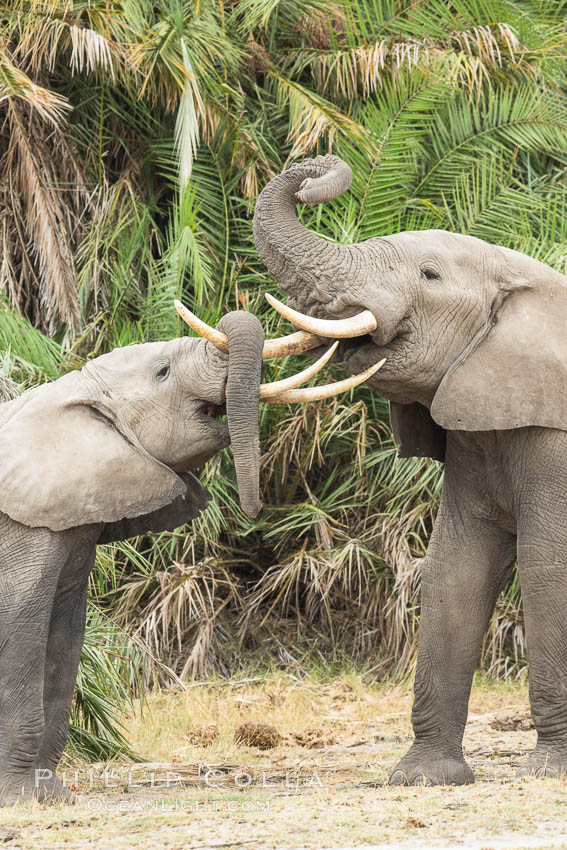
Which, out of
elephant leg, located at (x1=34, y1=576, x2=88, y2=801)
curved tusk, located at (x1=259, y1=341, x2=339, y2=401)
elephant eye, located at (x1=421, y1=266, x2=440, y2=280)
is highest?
elephant eye, located at (x1=421, y1=266, x2=440, y2=280)

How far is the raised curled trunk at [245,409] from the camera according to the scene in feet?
18.5

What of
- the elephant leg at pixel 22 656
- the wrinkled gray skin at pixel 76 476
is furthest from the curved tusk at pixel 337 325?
the elephant leg at pixel 22 656

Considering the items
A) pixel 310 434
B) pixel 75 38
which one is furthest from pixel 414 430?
pixel 75 38

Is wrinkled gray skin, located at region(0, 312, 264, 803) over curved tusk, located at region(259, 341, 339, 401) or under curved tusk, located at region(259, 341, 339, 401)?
under

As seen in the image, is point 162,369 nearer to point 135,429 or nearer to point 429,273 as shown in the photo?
point 135,429

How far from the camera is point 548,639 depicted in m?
6.11

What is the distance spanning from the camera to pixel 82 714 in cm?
761

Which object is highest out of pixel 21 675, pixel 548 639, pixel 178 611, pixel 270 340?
pixel 270 340

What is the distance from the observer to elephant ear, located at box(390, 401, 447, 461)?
6.77m

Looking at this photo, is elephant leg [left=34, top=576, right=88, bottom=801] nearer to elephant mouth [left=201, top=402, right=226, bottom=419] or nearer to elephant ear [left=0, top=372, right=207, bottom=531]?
elephant ear [left=0, top=372, right=207, bottom=531]

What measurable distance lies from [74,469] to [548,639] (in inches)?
85.4

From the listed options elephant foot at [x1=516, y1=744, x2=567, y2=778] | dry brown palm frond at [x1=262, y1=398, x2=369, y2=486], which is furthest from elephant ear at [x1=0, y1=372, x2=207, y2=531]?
dry brown palm frond at [x1=262, y1=398, x2=369, y2=486]

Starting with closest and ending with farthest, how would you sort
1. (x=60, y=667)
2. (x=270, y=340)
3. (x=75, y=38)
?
(x=60, y=667)
(x=270, y=340)
(x=75, y=38)

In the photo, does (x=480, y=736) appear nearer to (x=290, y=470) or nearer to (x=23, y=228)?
(x=290, y=470)
